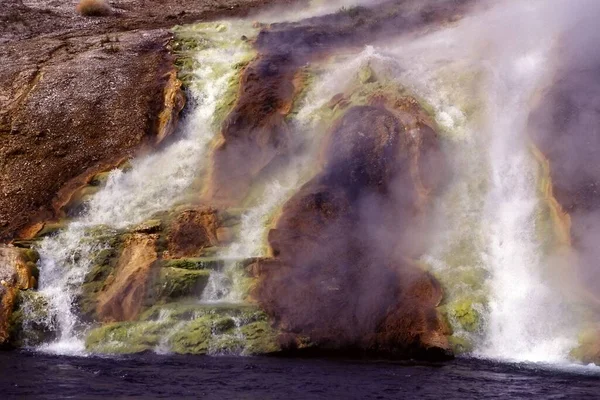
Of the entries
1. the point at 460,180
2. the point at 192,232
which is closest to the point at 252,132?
the point at 192,232

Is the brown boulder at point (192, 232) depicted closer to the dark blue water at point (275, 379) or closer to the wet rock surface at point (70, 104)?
the dark blue water at point (275, 379)

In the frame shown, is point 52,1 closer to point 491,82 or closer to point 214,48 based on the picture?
point 214,48

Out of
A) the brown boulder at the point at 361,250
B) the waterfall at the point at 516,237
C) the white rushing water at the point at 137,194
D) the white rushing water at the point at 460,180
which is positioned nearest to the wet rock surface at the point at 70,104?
the white rushing water at the point at 137,194

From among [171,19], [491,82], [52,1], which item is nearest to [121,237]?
[491,82]

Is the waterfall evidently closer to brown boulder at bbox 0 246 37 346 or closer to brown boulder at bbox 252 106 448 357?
brown boulder at bbox 252 106 448 357

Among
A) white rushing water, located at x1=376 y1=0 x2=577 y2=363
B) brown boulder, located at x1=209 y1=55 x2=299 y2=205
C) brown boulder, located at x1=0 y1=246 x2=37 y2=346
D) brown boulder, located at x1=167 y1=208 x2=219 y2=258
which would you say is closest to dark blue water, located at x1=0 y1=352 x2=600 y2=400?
white rushing water, located at x1=376 y1=0 x2=577 y2=363

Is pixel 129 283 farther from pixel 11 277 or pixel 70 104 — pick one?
pixel 70 104

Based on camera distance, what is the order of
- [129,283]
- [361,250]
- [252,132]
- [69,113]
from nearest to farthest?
1. [129,283]
2. [361,250]
3. [252,132]
4. [69,113]
